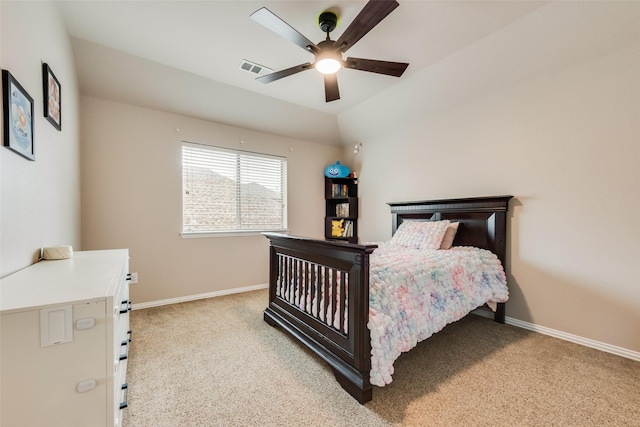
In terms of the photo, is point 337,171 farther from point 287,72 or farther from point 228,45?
point 228,45

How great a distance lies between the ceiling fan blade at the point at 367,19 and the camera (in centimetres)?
154

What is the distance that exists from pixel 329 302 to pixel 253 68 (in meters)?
2.47

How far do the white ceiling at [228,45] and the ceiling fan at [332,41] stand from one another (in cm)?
31

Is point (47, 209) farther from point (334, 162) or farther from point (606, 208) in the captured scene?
point (606, 208)

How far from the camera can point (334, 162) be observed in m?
4.80

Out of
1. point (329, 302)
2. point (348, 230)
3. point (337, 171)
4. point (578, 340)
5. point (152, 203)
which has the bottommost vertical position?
point (578, 340)

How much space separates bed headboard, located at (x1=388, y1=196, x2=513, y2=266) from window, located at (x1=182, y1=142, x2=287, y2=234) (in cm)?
212

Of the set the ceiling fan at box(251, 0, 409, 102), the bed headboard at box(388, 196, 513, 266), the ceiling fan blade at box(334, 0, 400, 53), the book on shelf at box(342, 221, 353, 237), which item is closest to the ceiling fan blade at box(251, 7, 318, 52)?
the ceiling fan at box(251, 0, 409, 102)

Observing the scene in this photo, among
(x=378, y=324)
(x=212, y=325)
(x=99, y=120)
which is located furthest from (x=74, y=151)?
(x=378, y=324)

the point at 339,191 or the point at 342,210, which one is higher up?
the point at 339,191

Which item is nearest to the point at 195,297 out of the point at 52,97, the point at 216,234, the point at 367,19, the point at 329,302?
the point at 216,234

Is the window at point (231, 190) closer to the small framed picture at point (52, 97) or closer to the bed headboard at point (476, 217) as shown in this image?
the small framed picture at point (52, 97)

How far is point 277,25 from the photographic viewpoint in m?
1.75

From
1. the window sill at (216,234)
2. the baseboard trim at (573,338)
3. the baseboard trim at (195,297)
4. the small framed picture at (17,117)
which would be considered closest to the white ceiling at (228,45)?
the small framed picture at (17,117)
